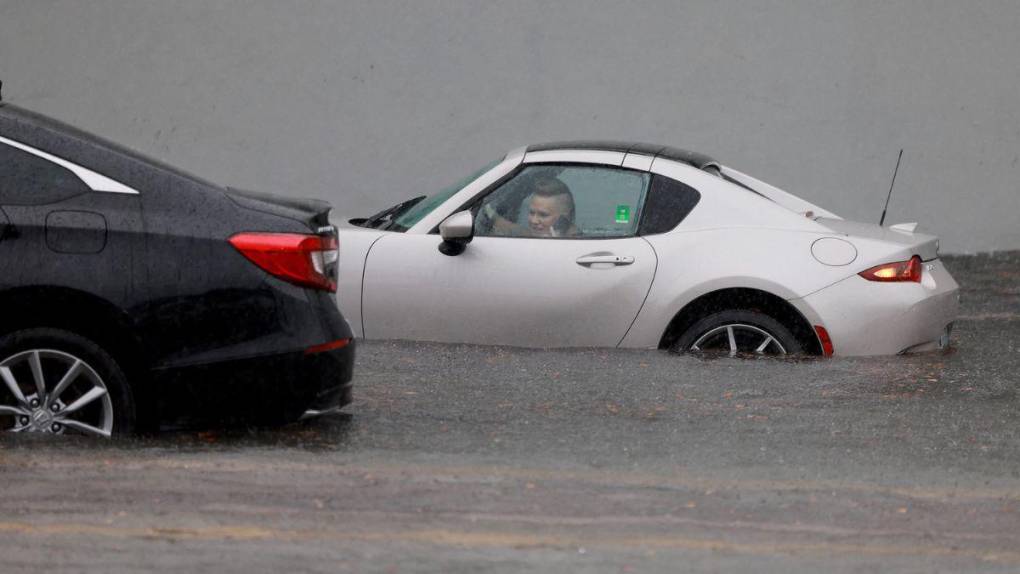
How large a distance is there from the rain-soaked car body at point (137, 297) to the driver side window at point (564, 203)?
240 centimetres

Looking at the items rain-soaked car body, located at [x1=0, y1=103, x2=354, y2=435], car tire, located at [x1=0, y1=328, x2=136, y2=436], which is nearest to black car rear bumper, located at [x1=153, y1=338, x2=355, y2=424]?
rain-soaked car body, located at [x1=0, y1=103, x2=354, y2=435]

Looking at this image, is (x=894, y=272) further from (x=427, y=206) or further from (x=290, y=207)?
(x=290, y=207)

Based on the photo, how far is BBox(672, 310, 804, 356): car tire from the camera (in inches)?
322

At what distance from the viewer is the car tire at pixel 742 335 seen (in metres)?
8.19

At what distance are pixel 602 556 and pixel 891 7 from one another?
9.86 m

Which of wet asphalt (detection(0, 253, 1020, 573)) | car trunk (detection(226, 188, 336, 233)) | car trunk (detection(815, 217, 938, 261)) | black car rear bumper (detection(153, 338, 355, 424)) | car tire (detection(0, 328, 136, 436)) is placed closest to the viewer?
wet asphalt (detection(0, 253, 1020, 573))

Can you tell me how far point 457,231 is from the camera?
8.27 meters

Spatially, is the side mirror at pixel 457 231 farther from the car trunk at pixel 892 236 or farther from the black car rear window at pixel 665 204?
the car trunk at pixel 892 236

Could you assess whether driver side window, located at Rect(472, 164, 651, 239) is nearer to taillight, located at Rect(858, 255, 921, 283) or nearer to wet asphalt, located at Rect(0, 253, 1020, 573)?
wet asphalt, located at Rect(0, 253, 1020, 573)

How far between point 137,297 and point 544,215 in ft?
9.95

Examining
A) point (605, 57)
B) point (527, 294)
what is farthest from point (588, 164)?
point (605, 57)

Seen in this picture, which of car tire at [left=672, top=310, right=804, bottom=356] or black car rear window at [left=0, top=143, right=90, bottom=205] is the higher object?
black car rear window at [left=0, top=143, right=90, bottom=205]

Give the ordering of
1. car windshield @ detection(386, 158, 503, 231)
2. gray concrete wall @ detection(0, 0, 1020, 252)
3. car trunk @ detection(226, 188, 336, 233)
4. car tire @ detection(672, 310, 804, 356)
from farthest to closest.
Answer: gray concrete wall @ detection(0, 0, 1020, 252), car windshield @ detection(386, 158, 503, 231), car tire @ detection(672, 310, 804, 356), car trunk @ detection(226, 188, 336, 233)

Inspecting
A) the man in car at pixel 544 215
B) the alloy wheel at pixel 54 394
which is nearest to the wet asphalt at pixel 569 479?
the alloy wheel at pixel 54 394
